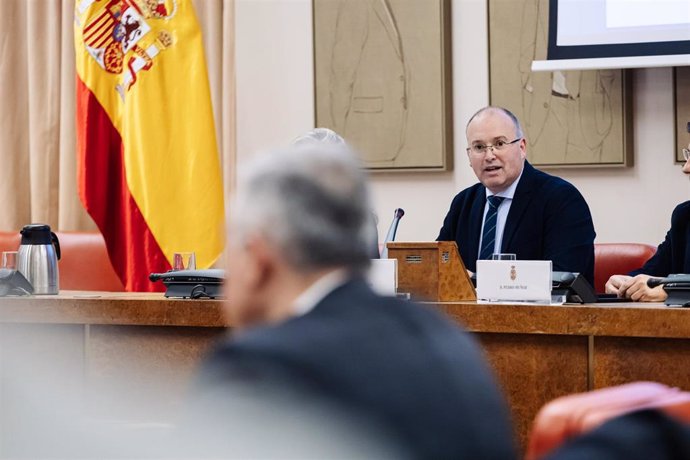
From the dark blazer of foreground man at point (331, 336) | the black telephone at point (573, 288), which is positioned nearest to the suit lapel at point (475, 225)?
the black telephone at point (573, 288)

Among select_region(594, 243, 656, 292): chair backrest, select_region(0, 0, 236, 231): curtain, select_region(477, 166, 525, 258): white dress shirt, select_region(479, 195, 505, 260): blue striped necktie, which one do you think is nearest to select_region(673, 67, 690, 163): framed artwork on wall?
select_region(594, 243, 656, 292): chair backrest

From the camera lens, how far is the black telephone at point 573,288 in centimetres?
309

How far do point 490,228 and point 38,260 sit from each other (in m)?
1.60

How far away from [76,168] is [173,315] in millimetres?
2109

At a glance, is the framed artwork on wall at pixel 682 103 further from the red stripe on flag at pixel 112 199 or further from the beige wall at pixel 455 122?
the red stripe on flag at pixel 112 199

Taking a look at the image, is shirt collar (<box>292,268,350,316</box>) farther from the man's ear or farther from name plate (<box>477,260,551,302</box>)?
name plate (<box>477,260,551,302</box>)

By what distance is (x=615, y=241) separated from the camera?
4.61 meters

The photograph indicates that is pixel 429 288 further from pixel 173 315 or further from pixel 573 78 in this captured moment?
pixel 573 78

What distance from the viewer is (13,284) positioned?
143 inches

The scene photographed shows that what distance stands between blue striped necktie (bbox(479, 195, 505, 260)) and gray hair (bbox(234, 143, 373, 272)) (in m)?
2.71

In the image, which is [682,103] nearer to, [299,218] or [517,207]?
[517,207]

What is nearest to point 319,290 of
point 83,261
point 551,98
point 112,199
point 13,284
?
point 13,284

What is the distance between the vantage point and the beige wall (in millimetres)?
4547

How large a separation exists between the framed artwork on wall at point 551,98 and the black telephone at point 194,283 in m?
1.79
